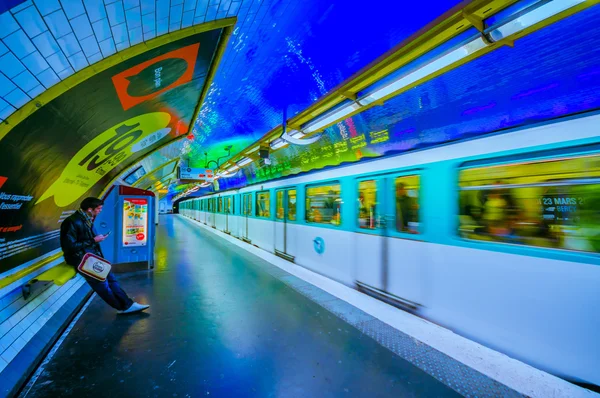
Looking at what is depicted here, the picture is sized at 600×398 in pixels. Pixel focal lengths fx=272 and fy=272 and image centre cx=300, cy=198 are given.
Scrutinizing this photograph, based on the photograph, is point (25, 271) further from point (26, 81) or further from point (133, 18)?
point (133, 18)

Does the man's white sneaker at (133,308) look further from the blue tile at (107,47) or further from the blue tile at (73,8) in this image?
the blue tile at (73,8)

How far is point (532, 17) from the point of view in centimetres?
179

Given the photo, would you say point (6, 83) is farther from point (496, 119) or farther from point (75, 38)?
point (496, 119)

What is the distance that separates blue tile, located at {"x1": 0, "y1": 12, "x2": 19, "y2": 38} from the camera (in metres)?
1.26

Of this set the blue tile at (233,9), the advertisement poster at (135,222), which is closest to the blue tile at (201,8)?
the blue tile at (233,9)

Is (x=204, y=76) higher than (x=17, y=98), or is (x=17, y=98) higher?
(x=204, y=76)

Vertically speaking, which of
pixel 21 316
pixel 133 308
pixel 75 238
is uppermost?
pixel 75 238

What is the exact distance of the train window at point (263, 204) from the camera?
8121mm

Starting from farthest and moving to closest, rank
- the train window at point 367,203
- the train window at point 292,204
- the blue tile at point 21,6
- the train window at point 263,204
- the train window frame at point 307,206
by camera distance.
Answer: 1. the train window at point 263,204
2. the train window at point 292,204
3. the train window frame at point 307,206
4. the train window at point 367,203
5. the blue tile at point 21,6

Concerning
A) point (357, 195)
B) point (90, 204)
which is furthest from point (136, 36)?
point (357, 195)

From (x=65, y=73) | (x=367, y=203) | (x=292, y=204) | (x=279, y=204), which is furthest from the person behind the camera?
(x=279, y=204)

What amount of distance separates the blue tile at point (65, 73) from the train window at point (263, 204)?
6.10 metres

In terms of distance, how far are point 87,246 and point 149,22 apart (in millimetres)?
2698

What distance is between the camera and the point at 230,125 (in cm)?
609
